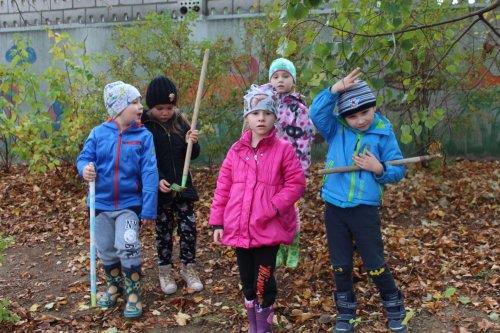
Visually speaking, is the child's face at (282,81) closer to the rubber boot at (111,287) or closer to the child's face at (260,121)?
the child's face at (260,121)

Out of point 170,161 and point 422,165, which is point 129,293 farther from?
point 422,165

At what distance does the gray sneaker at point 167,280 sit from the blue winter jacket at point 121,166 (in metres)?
0.67

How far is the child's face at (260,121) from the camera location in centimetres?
373

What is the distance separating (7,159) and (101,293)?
5.45 m

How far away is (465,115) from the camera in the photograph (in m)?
8.59

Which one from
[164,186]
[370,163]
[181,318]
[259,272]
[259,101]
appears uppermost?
[259,101]

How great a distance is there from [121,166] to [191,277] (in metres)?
1.14

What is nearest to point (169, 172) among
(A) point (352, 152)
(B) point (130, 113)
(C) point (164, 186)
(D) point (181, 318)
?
(C) point (164, 186)

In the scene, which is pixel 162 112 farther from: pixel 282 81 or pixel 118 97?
pixel 282 81

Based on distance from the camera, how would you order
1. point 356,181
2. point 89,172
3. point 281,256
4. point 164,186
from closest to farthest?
point 356,181 → point 89,172 → point 164,186 → point 281,256

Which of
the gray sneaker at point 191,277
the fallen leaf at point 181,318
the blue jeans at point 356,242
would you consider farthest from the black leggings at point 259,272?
the gray sneaker at point 191,277

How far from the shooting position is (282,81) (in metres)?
4.52

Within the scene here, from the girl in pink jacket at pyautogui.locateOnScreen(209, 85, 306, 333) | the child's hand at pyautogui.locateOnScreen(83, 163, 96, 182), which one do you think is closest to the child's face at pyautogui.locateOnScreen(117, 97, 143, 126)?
the child's hand at pyautogui.locateOnScreen(83, 163, 96, 182)

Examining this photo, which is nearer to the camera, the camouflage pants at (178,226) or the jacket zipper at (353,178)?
the jacket zipper at (353,178)
